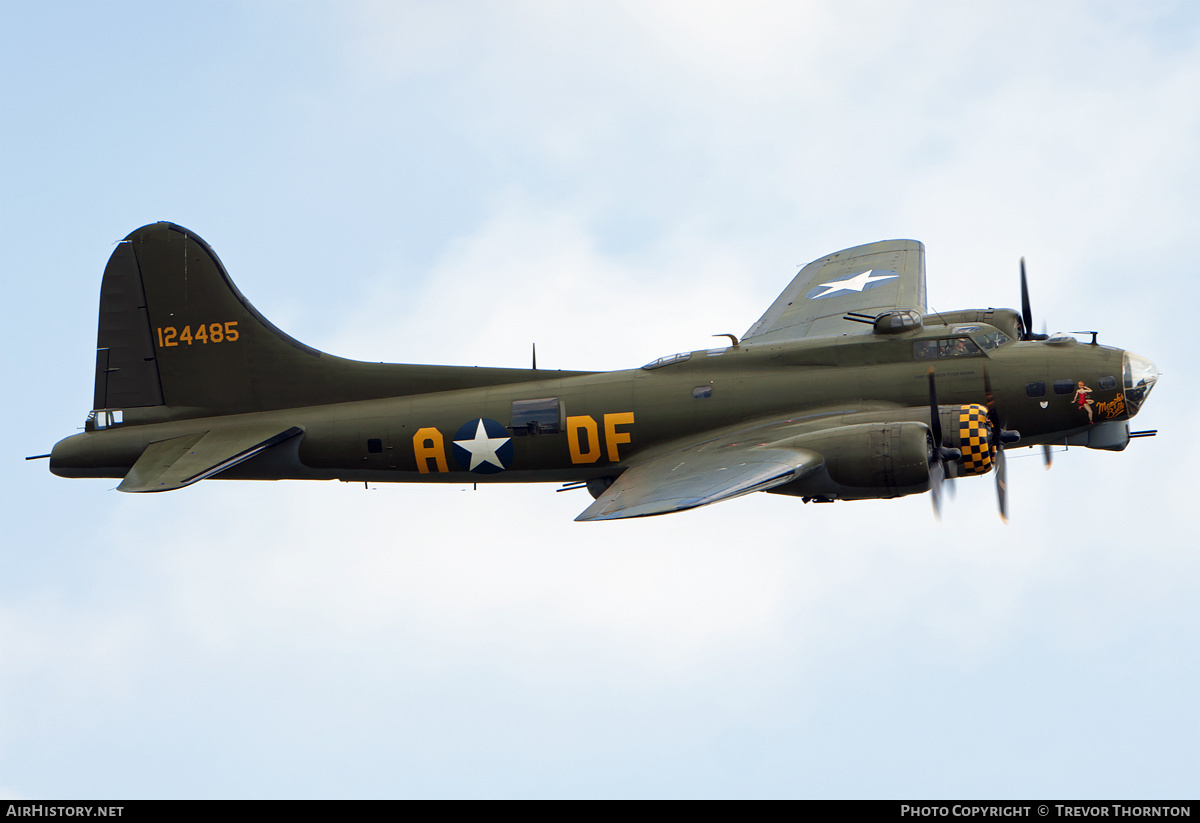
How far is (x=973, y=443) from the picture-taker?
22953mm

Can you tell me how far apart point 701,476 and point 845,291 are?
8.99 m

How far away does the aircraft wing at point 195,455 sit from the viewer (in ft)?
81.5

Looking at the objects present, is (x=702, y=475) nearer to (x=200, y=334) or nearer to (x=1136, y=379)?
(x=1136, y=379)

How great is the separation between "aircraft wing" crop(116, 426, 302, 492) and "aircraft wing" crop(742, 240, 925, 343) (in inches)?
400

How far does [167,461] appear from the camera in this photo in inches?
1011

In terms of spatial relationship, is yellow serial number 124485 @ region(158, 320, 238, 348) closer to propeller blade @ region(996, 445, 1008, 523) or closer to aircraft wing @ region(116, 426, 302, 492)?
aircraft wing @ region(116, 426, 302, 492)

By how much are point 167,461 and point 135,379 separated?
227 centimetres

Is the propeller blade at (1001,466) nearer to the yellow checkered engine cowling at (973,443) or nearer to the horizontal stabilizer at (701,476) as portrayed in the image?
the yellow checkered engine cowling at (973,443)

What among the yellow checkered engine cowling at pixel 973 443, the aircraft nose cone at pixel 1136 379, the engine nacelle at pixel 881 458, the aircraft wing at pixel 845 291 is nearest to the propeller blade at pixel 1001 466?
the yellow checkered engine cowling at pixel 973 443

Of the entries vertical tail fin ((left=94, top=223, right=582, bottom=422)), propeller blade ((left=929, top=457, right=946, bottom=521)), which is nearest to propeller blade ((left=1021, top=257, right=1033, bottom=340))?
propeller blade ((left=929, top=457, right=946, bottom=521))

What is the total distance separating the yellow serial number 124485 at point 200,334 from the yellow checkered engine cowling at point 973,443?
1408 cm

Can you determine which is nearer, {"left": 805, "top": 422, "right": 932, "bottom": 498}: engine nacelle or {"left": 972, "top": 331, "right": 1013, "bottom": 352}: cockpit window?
{"left": 805, "top": 422, "right": 932, "bottom": 498}: engine nacelle

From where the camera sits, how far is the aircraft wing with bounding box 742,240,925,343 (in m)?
28.5

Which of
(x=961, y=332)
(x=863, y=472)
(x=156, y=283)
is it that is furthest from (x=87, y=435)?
(x=961, y=332)
